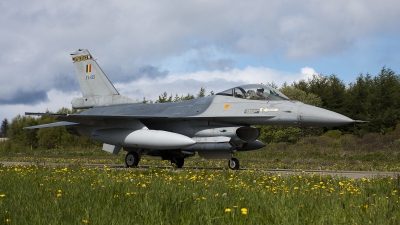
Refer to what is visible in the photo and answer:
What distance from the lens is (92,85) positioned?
19328 mm

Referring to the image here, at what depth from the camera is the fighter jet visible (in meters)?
14.2

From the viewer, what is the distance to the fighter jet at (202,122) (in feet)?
46.6

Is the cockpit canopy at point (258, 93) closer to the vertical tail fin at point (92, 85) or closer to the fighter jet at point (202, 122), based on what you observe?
the fighter jet at point (202, 122)

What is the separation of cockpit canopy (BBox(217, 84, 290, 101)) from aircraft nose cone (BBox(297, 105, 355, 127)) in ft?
3.14

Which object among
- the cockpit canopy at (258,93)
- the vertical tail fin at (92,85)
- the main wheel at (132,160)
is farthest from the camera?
the vertical tail fin at (92,85)

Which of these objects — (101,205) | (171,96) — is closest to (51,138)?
(171,96)

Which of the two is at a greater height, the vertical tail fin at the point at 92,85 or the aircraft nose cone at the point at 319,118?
the vertical tail fin at the point at 92,85

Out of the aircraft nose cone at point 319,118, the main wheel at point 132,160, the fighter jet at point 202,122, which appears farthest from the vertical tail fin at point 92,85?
the aircraft nose cone at point 319,118

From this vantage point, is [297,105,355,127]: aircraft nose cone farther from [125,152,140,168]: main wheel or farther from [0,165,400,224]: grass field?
[0,165,400,224]: grass field

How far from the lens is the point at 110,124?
663 inches

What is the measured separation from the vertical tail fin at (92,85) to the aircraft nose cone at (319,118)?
7.36 meters

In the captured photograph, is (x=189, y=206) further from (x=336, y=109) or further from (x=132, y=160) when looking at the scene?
(x=336, y=109)

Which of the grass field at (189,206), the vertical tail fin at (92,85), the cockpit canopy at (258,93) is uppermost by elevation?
the vertical tail fin at (92,85)

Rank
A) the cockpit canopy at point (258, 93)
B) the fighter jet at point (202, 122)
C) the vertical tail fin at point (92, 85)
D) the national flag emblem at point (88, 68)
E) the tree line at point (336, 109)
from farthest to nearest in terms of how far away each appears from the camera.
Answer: the tree line at point (336, 109) < the national flag emblem at point (88, 68) < the vertical tail fin at point (92, 85) < the cockpit canopy at point (258, 93) < the fighter jet at point (202, 122)
